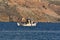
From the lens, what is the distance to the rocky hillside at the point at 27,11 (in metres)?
71.9

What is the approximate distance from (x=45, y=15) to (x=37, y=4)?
3.40 m

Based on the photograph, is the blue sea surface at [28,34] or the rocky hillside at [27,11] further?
the rocky hillside at [27,11]

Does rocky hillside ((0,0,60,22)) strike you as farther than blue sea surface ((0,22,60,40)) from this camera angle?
Yes

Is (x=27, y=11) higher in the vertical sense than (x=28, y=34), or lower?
lower

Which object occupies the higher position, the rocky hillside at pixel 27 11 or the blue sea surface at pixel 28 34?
the blue sea surface at pixel 28 34

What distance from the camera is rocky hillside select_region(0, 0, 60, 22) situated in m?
71.9

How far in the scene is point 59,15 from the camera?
73.9m

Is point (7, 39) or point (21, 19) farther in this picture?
point (21, 19)

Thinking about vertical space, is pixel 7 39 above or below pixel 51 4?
above

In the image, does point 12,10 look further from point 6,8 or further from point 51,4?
point 51,4

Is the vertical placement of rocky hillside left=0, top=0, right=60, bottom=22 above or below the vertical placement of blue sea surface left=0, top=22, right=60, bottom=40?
below

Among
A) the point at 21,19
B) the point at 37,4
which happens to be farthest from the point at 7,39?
the point at 37,4

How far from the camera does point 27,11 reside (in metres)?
73.2

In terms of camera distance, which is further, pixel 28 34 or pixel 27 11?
pixel 27 11
